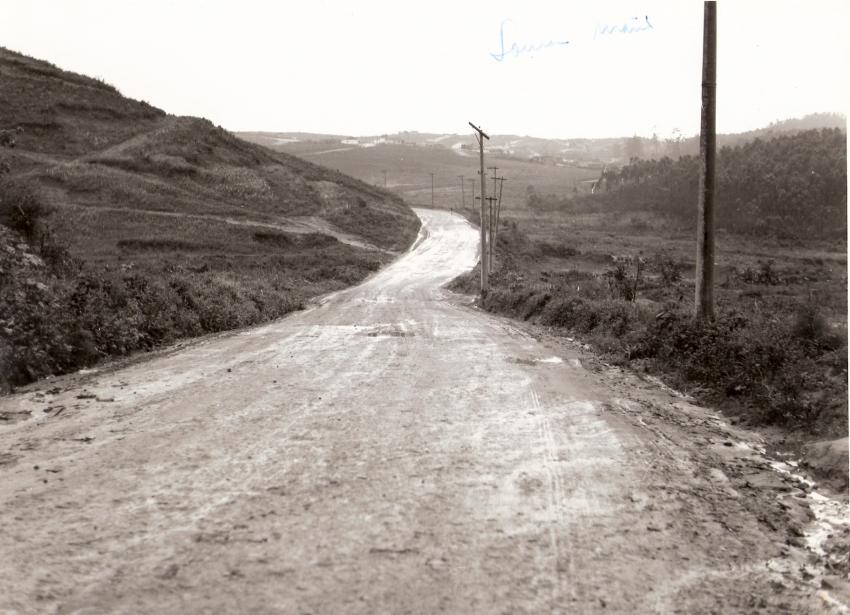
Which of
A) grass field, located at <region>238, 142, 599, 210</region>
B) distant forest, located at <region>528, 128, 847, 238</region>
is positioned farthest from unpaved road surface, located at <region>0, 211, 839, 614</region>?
grass field, located at <region>238, 142, 599, 210</region>

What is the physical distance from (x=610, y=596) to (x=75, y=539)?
3121 mm

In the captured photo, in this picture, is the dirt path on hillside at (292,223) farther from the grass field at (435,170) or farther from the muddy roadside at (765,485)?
the grass field at (435,170)

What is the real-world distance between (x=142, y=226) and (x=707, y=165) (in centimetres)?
4052

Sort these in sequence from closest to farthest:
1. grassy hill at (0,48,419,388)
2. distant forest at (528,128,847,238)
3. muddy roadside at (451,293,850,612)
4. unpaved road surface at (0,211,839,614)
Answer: unpaved road surface at (0,211,839,614)
muddy roadside at (451,293,850,612)
grassy hill at (0,48,419,388)
distant forest at (528,128,847,238)

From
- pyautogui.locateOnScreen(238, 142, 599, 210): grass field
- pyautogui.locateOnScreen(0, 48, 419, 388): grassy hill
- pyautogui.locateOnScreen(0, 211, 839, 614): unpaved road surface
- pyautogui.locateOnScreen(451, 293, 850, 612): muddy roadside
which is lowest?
pyautogui.locateOnScreen(451, 293, 850, 612): muddy roadside

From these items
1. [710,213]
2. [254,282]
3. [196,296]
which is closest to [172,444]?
[710,213]

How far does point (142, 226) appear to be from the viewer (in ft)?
145

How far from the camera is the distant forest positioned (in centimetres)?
4812

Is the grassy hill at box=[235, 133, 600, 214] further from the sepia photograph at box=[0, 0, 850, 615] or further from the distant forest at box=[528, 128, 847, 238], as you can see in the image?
the sepia photograph at box=[0, 0, 850, 615]

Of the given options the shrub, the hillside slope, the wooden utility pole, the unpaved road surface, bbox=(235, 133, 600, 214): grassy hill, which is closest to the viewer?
the unpaved road surface

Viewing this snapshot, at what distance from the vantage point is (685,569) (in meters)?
3.98

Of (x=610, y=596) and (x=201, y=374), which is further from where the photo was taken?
(x=201, y=374)

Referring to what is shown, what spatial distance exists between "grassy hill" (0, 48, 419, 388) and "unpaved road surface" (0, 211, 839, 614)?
127 inches

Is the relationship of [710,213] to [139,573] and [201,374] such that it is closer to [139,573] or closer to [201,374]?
[201,374]
